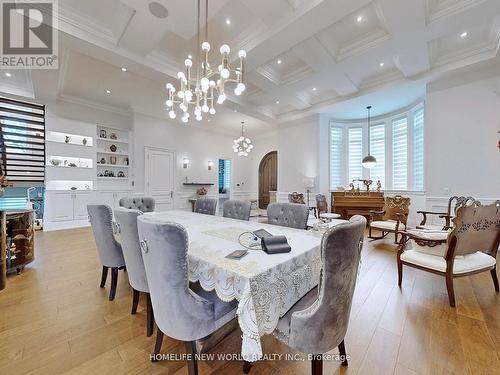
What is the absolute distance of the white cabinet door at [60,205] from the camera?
524 centimetres

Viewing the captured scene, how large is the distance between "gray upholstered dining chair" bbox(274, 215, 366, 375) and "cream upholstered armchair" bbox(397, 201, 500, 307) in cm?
168

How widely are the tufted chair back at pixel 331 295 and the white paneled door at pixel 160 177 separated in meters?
6.69

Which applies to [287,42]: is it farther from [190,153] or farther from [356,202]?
[190,153]

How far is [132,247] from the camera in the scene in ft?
5.06

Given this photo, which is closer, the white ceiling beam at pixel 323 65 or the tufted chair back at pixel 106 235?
the tufted chair back at pixel 106 235

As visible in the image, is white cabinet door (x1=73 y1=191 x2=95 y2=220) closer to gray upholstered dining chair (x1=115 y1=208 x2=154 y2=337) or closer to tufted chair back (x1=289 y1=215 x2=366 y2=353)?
gray upholstered dining chair (x1=115 y1=208 x2=154 y2=337)

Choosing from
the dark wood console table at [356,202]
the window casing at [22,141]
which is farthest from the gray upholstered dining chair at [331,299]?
the window casing at [22,141]

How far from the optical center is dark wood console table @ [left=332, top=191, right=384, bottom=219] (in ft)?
18.6

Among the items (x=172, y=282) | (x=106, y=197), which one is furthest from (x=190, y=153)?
(x=172, y=282)

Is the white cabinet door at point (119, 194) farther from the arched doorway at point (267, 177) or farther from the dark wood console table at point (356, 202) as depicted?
the dark wood console table at point (356, 202)

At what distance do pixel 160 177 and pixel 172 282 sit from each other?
6.46m

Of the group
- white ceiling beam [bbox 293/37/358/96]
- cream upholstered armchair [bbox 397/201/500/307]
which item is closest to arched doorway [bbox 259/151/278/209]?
white ceiling beam [bbox 293/37/358/96]

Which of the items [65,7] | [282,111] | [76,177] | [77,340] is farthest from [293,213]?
[76,177]

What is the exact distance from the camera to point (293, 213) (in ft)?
8.13
